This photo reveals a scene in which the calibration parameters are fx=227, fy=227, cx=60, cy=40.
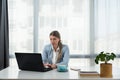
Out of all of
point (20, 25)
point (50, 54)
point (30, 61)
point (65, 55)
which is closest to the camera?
point (30, 61)

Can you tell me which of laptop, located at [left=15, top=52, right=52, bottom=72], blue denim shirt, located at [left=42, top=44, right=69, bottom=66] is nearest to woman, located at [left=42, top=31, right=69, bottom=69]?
blue denim shirt, located at [left=42, top=44, right=69, bottom=66]

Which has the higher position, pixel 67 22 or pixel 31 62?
pixel 67 22

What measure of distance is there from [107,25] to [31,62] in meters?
2.31

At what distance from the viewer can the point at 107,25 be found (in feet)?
14.7

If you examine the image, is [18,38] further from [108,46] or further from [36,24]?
[108,46]

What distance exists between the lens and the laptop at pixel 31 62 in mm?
2551

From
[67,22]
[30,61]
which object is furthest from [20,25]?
[30,61]

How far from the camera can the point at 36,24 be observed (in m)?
4.46

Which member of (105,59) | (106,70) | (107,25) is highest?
(107,25)

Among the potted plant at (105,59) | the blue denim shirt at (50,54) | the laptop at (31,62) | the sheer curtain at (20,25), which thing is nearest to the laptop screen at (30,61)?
the laptop at (31,62)

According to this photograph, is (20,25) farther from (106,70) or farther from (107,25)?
(106,70)

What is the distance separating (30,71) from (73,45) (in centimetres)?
191

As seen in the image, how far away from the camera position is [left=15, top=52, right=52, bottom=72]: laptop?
2.55 metres

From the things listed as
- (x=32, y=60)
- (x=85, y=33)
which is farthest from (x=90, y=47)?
(x=32, y=60)
